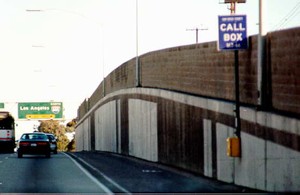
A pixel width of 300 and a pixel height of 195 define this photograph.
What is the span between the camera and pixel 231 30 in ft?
66.2

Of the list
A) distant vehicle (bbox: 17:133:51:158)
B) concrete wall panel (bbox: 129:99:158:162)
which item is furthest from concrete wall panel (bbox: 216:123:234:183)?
distant vehicle (bbox: 17:133:51:158)

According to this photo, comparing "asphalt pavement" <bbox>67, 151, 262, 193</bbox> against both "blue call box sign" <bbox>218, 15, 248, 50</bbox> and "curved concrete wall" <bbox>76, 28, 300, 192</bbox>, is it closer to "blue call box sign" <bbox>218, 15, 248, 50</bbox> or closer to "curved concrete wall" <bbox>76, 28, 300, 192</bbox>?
"curved concrete wall" <bbox>76, 28, 300, 192</bbox>

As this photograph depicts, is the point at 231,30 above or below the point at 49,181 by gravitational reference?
above

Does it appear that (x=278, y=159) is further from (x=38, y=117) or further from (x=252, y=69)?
(x=38, y=117)

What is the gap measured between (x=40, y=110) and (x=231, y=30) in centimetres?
9355

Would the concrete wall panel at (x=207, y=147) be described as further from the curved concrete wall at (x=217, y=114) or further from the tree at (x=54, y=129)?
the tree at (x=54, y=129)

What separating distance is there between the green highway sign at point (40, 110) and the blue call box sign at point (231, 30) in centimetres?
9243

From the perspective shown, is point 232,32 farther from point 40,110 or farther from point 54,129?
point 54,129

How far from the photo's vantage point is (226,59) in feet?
76.2

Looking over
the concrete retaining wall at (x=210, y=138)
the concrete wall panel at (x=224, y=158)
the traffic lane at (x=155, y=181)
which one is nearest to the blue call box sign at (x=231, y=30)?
the concrete retaining wall at (x=210, y=138)

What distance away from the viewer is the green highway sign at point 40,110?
111812 millimetres

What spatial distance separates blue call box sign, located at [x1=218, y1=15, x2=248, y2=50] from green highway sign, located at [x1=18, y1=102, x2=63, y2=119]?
92431 mm

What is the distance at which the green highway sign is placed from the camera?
11181 centimetres

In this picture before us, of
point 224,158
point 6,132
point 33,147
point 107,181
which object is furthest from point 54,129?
point 224,158
